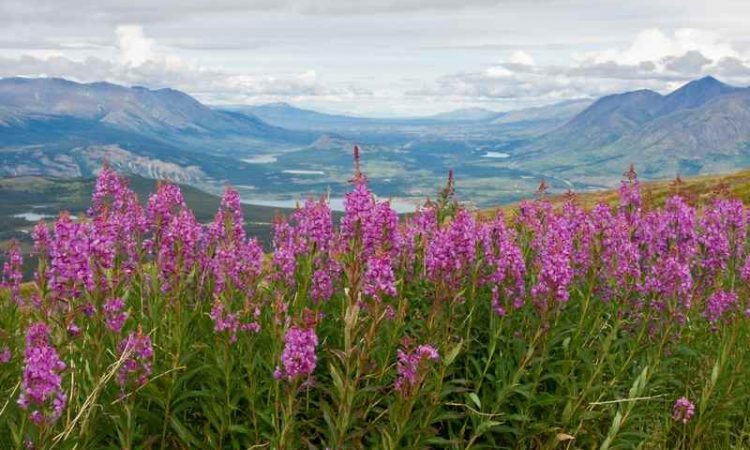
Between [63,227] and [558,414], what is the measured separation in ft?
21.5

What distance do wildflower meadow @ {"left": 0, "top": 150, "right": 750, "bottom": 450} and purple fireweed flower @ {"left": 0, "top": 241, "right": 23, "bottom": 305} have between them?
0.14 feet

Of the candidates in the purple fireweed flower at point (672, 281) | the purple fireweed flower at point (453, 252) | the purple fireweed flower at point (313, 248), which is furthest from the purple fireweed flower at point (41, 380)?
the purple fireweed flower at point (672, 281)

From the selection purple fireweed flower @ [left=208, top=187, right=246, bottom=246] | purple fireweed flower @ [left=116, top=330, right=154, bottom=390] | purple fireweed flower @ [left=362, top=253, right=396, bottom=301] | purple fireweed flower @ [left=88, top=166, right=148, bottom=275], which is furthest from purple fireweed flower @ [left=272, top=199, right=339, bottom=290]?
purple fireweed flower @ [left=116, top=330, right=154, bottom=390]

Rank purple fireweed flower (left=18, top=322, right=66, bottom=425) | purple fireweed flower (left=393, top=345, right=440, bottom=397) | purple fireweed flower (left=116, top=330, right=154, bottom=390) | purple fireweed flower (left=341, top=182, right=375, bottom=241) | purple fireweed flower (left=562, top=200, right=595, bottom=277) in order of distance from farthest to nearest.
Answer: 1. purple fireweed flower (left=562, top=200, right=595, bottom=277)
2. purple fireweed flower (left=341, top=182, right=375, bottom=241)
3. purple fireweed flower (left=116, top=330, right=154, bottom=390)
4. purple fireweed flower (left=393, top=345, right=440, bottom=397)
5. purple fireweed flower (left=18, top=322, right=66, bottom=425)

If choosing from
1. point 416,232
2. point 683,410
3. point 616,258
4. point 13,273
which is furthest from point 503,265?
point 13,273

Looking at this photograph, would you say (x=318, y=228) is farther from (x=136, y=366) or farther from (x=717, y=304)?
(x=717, y=304)

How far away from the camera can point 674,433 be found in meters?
9.29

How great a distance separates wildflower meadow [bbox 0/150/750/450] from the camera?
6535 mm

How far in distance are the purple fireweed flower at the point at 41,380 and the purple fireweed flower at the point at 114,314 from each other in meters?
1.43

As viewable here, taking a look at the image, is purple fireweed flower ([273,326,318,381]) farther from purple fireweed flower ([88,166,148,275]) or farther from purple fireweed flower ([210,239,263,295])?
purple fireweed flower ([88,166,148,275])

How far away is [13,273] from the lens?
9.91 m

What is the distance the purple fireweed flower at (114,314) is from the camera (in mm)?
6793

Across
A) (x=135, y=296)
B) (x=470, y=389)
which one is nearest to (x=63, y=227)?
(x=135, y=296)

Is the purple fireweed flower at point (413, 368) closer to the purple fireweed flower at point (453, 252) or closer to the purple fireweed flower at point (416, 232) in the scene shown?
the purple fireweed flower at point (453, 252)
